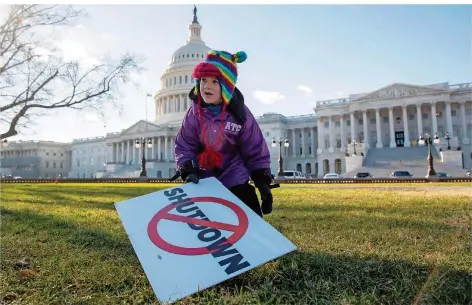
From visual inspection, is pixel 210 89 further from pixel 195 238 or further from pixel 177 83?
pixel 177 83

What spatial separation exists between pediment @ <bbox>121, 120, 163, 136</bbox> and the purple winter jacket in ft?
266

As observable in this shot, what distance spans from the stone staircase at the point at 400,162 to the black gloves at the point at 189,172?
4387 centimetres

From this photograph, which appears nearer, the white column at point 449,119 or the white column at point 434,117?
the white column at point 449,119

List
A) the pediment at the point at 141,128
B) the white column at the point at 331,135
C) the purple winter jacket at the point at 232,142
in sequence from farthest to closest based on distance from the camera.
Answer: the pediment at the point at 141,128 < the white column at the point at 331,135 < the purple winter jacket at the point at 232,142

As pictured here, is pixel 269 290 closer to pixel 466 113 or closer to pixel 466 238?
pixel 466 238

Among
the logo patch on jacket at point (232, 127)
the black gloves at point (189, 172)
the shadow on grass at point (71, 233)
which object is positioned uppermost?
A: the logo patch on jacket at point (232, 127)

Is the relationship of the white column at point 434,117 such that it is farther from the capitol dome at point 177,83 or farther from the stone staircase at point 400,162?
the capitol dome at point 177,83

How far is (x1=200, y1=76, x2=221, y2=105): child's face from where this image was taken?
3541 millimetres

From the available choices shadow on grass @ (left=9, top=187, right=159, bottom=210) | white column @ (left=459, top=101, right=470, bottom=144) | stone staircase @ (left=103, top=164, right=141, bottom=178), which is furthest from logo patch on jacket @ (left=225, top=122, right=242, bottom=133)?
stone staircase @ (left=103, top=164, right=141, bottom=178)

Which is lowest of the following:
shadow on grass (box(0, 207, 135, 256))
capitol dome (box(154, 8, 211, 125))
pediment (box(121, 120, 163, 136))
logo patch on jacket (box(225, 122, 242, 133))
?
shadow on grass (box(0, 207, 135, 256))

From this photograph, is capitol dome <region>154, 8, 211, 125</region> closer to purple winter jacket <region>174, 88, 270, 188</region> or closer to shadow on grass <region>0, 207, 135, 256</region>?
shadow on grass <region>0, 207, 135, 256</region>

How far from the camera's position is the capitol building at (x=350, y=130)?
5247 centimetres

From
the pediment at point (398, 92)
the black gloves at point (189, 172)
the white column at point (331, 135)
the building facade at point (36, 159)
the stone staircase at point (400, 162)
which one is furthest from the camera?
the building facade at point (36, 159)

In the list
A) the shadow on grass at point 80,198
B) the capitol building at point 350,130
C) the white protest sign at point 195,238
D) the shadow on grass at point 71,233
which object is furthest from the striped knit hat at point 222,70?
the capitol building at point 350,130
